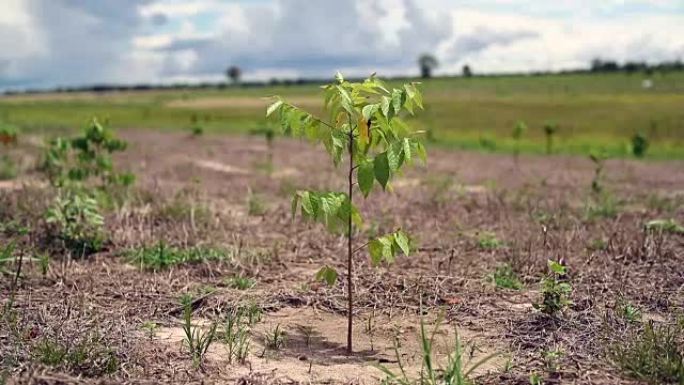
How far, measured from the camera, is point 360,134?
4082 mm

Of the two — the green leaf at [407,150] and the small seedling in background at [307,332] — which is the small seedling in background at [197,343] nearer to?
the small seedling in background at [307,332]

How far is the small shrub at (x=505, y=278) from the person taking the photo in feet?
19.0

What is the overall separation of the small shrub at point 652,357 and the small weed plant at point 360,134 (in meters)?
1.32

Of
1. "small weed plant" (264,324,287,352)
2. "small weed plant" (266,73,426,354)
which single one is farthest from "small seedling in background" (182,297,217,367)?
"small weed plant" (266,73,426,354)

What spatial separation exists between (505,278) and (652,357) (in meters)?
2.07

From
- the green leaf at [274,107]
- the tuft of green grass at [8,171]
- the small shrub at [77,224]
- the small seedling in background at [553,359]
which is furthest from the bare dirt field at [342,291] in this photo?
the tuft of green grass at [8,171]

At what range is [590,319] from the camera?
4770 mm

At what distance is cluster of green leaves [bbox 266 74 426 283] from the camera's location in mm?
3891

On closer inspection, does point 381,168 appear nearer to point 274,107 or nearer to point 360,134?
point 360,134

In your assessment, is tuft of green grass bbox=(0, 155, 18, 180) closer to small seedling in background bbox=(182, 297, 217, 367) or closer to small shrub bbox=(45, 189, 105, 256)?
small shrub bbox=(45, 189, 105, 256)

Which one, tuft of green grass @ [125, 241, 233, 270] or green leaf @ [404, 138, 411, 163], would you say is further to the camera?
tuft of green grass @ [125, 241, 233, 270]

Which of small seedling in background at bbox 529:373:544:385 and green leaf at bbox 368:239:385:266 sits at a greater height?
green leaf at bbox 368:239:385:266

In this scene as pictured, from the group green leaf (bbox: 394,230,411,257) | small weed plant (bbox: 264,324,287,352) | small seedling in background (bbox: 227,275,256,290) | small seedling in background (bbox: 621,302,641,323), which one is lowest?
small weed plant (bbox: 264,324,287,352)

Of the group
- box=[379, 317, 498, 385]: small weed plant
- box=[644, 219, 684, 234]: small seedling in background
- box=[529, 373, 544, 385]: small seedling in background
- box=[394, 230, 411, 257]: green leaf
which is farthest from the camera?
box=[644, 219, 684, 234]: small seedling in background
